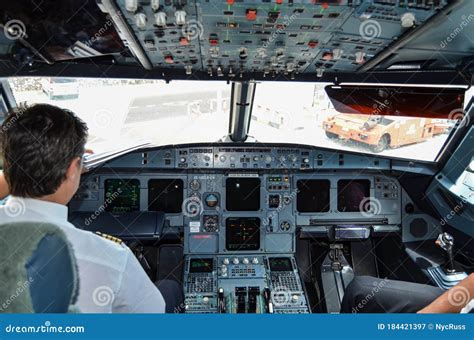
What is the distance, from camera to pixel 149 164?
14.1ft

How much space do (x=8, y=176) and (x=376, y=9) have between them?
1.51m

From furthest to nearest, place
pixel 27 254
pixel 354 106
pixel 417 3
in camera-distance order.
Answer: pixel 354 106, pixel 417 3, pixel 27 254

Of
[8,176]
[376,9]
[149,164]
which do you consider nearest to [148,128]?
[149,164]

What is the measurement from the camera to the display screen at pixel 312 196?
4.52m

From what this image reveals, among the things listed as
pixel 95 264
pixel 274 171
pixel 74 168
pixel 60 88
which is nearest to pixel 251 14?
pixel 74 168

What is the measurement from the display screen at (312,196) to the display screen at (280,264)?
55 centimetres

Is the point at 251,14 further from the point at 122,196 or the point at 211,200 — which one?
the point at 122,196

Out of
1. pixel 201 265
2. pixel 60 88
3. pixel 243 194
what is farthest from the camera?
pixel 243 194

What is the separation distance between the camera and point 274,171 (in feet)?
14.7

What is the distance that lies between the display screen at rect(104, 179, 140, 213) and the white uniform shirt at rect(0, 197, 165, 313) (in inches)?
130

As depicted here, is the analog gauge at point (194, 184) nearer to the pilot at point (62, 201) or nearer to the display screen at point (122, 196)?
the display screen at point (122, 196)

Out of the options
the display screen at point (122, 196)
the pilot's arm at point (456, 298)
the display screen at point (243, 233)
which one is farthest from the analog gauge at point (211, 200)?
the pilot's arm at point (456, 298)

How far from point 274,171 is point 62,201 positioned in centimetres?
344

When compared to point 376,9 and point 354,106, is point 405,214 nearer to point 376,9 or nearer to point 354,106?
point 354,106
